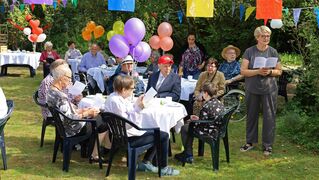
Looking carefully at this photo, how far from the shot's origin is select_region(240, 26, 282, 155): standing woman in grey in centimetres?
565

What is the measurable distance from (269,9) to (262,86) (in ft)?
5.56

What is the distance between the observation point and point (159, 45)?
9.14 meters

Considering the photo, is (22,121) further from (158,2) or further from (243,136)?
(158,2)

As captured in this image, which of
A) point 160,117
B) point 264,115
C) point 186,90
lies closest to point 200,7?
point 186,90

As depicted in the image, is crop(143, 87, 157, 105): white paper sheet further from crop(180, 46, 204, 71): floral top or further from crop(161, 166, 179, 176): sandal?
crop(180, 46, 204, 71): floral top

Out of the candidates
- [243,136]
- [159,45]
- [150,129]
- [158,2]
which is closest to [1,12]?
[158,2]

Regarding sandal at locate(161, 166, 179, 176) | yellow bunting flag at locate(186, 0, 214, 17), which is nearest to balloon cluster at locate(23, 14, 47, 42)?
yellow bunting flag at locate(186, 0, 214, 17)

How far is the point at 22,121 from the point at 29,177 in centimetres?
292

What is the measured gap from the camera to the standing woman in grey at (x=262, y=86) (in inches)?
223

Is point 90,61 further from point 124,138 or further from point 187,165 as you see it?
point 124,138

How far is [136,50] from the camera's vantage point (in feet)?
23.9

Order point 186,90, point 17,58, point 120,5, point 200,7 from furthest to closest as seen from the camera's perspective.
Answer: point 17,58, point 186,90, point 200,7, point 120,5

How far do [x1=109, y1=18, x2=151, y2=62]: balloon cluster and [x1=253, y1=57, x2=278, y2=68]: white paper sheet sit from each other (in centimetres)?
210

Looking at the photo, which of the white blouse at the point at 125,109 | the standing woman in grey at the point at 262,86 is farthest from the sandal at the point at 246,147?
the white blouse at the point at 125,109
